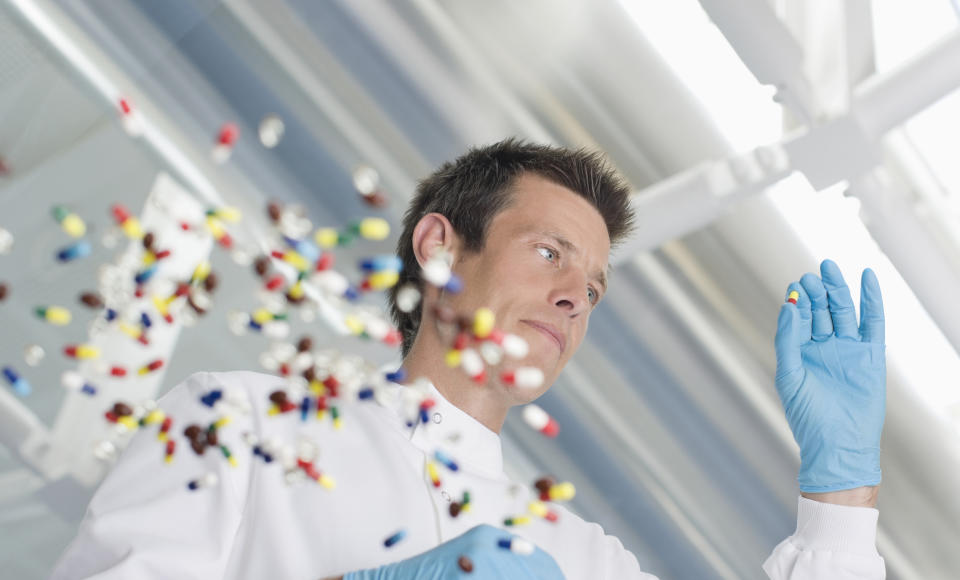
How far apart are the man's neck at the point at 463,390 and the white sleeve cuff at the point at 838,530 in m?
0.75

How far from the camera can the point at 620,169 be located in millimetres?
3188

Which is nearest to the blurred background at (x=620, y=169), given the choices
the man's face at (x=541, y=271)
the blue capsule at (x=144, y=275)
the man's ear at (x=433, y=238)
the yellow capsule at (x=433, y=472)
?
the man's face at (x=541, y=271)

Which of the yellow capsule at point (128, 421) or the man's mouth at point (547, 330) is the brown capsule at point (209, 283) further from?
the man's mouth at point (547, 330)

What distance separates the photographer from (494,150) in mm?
2371

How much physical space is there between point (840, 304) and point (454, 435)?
1.14m

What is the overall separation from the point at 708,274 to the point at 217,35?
6.56 feet

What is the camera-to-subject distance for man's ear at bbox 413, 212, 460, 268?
2135 mm

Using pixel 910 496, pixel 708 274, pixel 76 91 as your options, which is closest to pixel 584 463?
pixel 708 274

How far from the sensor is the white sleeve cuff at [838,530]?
79.4 inches

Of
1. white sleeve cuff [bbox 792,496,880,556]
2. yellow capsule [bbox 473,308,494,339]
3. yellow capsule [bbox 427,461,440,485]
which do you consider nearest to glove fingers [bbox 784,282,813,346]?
white sleeve cuff [bbox 792,496,880,556]

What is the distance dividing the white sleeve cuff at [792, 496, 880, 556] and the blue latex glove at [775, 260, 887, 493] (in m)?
0.07

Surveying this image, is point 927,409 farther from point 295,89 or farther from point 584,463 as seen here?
point 295,89

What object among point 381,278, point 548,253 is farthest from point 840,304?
point 381,278

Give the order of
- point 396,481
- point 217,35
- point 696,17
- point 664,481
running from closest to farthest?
point 396,481 → point 696,17 → point 217,35 → point 664,481
